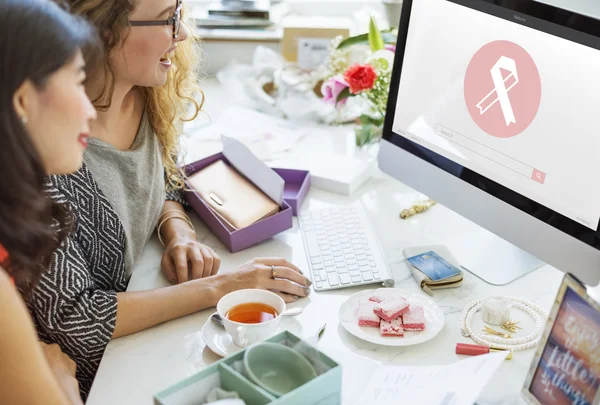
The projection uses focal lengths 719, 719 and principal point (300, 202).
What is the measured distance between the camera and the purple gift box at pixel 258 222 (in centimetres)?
144

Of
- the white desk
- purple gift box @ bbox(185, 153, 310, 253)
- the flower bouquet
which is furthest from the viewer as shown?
the flower bouquet

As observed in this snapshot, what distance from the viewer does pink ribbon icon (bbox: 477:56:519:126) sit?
1.21 m

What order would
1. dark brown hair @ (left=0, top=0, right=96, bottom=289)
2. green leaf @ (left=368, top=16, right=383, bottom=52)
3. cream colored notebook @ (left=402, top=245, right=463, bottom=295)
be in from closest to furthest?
dark brown hair @ (left=0, top=0, right=96, bottom=289)
cream colored notebook @ (left=402, top=245, right=463, bottom=295)
green leaf @ (left=368, top=16, right=383, bottom=52)

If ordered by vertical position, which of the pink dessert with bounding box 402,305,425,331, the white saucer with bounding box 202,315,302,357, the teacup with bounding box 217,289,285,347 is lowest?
the white saucer with bounding box 202,315,302,357

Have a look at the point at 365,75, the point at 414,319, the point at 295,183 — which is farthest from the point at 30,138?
the point at 365,75

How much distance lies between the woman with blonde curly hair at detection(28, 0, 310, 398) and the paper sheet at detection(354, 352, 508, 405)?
27cm

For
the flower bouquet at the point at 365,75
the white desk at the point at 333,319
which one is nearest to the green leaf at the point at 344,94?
the flower bouquet at the point at 365,75

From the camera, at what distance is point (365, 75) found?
180 centimetres

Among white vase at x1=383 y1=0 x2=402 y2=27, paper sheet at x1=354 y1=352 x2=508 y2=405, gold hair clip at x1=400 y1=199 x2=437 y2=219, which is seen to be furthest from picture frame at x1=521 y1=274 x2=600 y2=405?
white vase at x1=383 y1=0 x2=402 y2=27

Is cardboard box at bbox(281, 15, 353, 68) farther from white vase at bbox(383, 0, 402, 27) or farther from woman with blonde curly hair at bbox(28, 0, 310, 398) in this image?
woman with blonde curly hair at bbox(28, 0, 310, 398)

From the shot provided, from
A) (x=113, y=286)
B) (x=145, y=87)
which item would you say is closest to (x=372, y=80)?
(x=145, y=87)

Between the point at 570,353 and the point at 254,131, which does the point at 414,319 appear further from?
the point at 254,131

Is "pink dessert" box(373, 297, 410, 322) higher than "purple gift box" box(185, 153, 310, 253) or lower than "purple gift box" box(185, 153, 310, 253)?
higher

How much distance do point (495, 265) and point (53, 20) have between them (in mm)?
912
